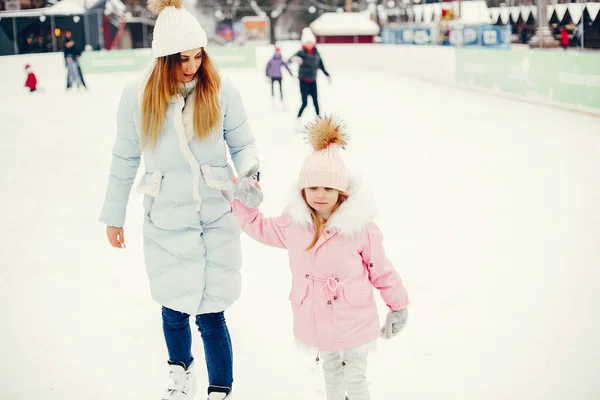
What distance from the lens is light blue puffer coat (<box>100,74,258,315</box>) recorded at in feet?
7.45

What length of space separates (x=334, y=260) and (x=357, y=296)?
0.42 feet

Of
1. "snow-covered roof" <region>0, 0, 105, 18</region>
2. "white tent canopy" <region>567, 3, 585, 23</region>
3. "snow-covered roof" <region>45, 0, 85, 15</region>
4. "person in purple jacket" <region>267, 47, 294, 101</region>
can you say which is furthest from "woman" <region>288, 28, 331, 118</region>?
"snow-covered roof" <region>45, 0, 85, 15</region>

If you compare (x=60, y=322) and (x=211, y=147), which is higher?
(x=211, y=147)

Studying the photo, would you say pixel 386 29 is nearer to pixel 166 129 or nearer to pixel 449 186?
pixel 449 186

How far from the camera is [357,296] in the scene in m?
2.13

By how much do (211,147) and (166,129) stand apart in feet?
0.50

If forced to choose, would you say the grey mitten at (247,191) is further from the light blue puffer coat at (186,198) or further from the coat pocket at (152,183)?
the coat pocket at (152,183)

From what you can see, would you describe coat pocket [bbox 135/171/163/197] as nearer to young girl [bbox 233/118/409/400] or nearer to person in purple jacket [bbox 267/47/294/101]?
young girl [bbox 233/118/409/400]

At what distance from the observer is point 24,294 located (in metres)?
3.83

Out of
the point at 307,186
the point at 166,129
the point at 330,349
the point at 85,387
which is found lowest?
the point at 85,387

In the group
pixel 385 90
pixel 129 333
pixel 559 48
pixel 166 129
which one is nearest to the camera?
pixel 166 129

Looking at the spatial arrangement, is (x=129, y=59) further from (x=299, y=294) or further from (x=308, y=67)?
(x=299, y=294)

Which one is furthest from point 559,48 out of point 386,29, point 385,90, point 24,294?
point 386,29

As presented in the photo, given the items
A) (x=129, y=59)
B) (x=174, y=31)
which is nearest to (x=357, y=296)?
(x=174, y=31)
